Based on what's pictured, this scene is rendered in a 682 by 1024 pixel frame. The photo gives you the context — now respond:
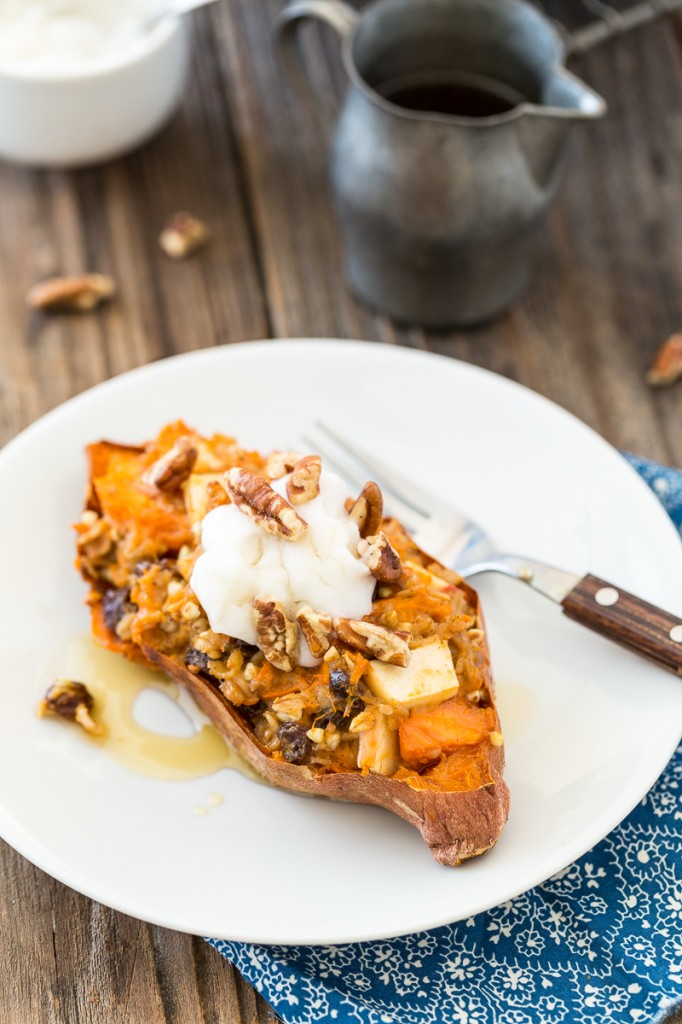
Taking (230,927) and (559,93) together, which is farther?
(559,93)

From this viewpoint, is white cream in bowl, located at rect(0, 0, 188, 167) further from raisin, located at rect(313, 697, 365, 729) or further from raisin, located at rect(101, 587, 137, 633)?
raisin, located at rect(313, 697, 365, 729)

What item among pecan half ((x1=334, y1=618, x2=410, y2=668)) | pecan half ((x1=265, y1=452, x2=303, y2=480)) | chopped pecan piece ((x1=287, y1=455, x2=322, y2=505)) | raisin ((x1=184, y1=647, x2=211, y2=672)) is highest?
chopped pecan piece ((x1=287, y1=455, x2=322, y2=505))

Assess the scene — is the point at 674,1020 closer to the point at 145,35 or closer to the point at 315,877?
the point at 315,877

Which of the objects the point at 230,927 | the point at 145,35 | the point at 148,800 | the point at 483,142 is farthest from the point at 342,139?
the point at 230,927

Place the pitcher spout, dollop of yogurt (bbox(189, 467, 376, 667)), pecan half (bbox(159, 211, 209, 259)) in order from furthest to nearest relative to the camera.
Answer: pecan half (bbox(159, 211, 209, 259)) → the pitcher spout → dollop of yogurt (bbox(189, 467, 376, 667))

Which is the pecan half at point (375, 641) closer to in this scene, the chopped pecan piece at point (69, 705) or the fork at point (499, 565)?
the fork at point (499, 565)

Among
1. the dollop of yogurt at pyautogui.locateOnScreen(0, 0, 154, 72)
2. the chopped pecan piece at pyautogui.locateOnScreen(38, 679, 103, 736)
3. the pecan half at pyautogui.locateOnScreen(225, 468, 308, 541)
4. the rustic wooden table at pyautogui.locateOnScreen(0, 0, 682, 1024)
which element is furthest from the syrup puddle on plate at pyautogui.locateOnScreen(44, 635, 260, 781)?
the dollop of yogurt at pyautogui.locateOnScreen(0, 0, 154, 72)

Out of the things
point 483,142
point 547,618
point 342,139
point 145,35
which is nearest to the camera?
point 547,618

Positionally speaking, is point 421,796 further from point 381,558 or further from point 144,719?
point 144,719
